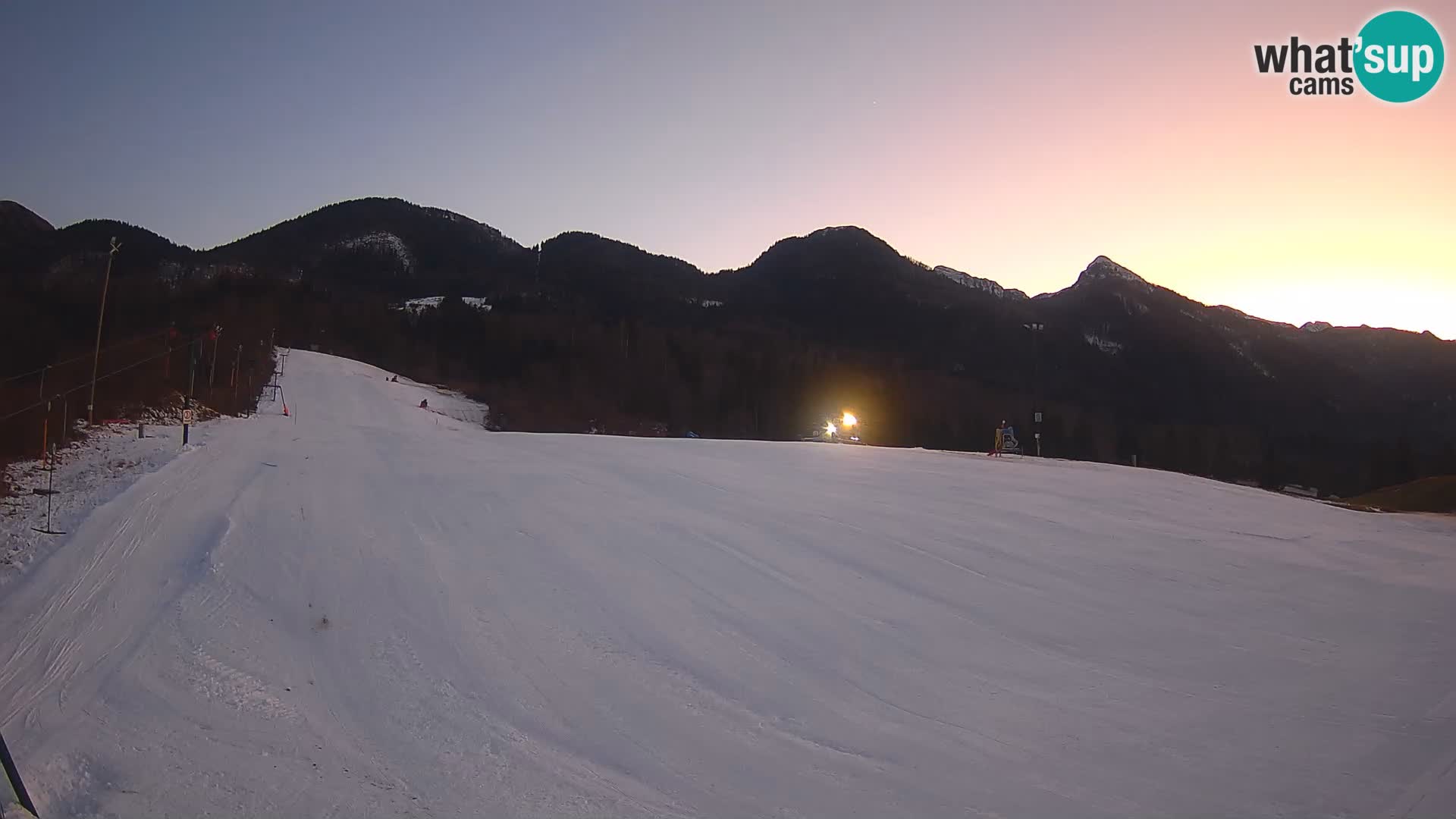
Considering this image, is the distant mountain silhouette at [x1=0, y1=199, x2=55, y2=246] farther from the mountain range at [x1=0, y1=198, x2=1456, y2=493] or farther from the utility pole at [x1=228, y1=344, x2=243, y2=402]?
the utility pole at [x1=228, y1=344, x2=243, y2=402]

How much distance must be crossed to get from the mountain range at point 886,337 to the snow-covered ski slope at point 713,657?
40023 mm

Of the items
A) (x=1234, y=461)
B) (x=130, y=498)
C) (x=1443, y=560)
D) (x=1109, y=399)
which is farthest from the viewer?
(x=1109, y=399)

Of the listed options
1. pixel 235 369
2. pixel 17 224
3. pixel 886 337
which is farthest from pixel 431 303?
pixel 235 369

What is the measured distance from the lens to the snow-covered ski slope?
533 cm

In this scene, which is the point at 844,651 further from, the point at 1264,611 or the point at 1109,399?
the point at 1109,399

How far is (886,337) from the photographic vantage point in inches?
5586

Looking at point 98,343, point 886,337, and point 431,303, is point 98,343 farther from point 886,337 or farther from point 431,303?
point 886,337

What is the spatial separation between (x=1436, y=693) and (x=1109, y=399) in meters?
117

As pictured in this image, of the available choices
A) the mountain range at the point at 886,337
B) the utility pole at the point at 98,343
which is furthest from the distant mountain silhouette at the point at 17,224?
the utility pole at the point at 98,343

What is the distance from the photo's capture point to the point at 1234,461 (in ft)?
251

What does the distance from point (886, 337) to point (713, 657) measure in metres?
139

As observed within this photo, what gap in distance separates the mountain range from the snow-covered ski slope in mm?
40023

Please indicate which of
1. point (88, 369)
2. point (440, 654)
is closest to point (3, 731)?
point (440, 654)

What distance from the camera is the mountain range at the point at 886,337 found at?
3046 inches
